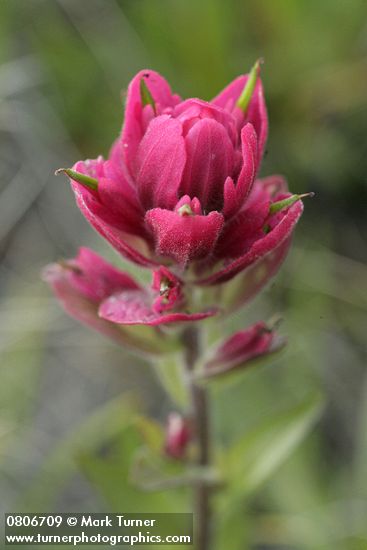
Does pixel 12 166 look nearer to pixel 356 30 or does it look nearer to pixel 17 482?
pixel 17 482

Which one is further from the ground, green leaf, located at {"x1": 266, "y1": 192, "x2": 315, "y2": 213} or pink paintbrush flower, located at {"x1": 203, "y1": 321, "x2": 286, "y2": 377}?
green leaf, located at {"x1": 266, "y1": 192, "x2": 315, "y2": 213}

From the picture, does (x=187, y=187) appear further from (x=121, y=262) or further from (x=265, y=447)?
(x=121, y=262)

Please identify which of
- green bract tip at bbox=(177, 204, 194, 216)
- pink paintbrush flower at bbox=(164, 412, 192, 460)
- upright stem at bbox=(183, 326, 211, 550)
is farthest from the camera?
pink paintbrush flower at bbox=(164, 412, 192, 460)

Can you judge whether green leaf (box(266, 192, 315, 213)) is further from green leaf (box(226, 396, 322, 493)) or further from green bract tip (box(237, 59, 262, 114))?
green leaf (box(226, 396, 322, 493))

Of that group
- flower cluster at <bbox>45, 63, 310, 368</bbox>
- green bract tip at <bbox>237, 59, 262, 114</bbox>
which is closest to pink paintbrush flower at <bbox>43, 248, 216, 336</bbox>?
flower cluster at <bbox>45, 63, 310, 368</bbox>

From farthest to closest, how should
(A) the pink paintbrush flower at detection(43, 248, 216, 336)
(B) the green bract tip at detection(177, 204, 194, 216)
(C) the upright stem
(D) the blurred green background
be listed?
(D) the blurred green background
(C) the upright stem
(A) the pink paintbrush flower at detection(43, 248, 216, 336)
(B) the green bract tip at detection(177, 204, 194, 216)

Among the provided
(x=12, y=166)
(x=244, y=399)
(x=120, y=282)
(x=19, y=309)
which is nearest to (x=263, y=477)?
(x=244, y=399)
